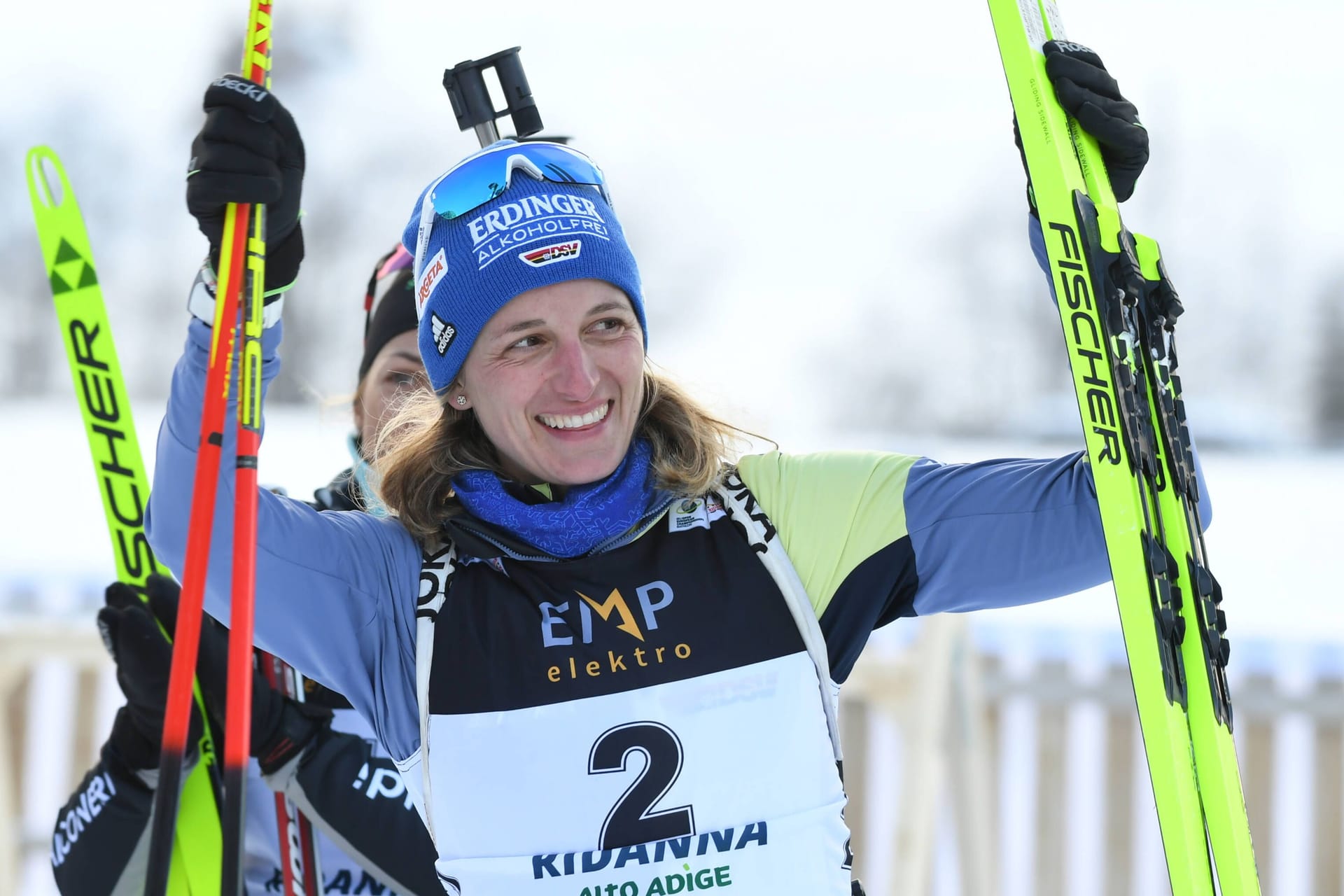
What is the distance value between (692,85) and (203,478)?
1276cm

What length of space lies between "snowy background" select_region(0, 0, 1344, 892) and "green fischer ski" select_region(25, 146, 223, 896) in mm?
7119

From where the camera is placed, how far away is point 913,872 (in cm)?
370

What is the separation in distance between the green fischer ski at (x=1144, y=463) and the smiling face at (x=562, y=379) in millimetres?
585

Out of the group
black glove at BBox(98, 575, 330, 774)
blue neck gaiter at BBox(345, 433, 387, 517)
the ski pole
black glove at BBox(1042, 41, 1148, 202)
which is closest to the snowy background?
blue neck gaiter at BBox(345, 433, 387, 517)

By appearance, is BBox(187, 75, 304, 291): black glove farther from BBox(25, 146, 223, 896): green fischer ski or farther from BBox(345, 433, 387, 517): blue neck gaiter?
BBox(25, 146, 223, 896): green fischer ski

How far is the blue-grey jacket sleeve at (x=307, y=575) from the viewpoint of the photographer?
1.49 m

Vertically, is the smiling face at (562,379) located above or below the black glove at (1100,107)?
below


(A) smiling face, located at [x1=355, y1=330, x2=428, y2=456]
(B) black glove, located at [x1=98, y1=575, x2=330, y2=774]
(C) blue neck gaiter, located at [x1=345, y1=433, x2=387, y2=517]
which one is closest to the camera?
(C) blue neck gaiter, located at [x1=345, y1=433, x2=387, y2=517]

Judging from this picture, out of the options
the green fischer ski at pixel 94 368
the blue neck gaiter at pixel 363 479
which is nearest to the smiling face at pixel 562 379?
the blue neck gaiter at pixel 363 479

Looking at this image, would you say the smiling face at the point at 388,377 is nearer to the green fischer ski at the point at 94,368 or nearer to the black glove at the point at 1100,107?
the green fischer ski at the point at 94,368

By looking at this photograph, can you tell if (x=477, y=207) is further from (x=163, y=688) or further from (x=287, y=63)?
(x=287, y=63)

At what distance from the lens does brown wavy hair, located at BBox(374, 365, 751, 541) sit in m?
1.65

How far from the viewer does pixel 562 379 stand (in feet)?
5.19

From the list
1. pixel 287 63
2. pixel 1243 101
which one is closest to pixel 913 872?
pixel 1243 101
